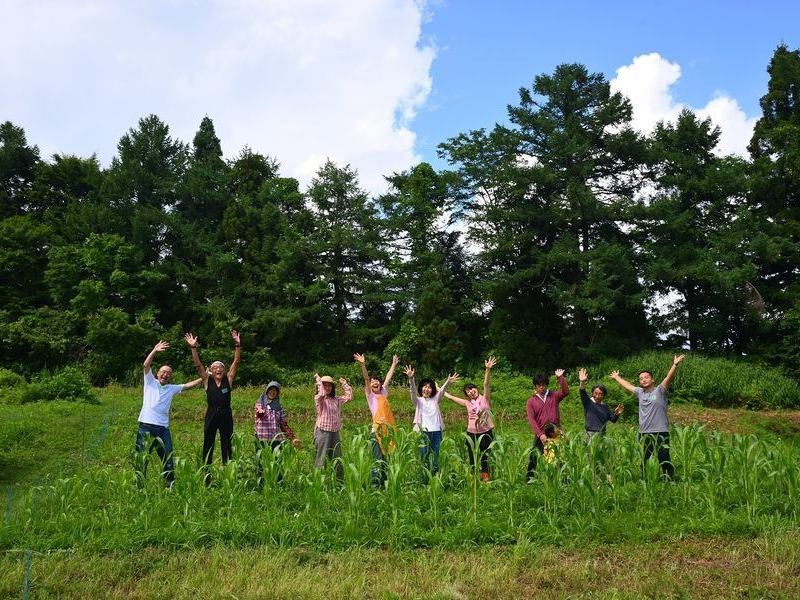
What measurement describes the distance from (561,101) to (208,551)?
26.8 meters

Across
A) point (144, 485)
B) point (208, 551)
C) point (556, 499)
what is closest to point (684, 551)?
point (556, 499)

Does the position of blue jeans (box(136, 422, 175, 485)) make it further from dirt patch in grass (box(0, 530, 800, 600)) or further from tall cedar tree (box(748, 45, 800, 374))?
tall cedar tree (box(748, 45, 800, 374))

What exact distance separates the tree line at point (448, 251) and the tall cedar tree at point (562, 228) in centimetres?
10

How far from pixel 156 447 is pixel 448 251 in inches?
937

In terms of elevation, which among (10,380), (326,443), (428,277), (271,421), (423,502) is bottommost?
(423,502)

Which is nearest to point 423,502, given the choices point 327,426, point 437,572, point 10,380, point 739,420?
point 437,572

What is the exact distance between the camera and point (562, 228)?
2719cm

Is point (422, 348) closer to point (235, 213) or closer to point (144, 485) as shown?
point (235, 213)

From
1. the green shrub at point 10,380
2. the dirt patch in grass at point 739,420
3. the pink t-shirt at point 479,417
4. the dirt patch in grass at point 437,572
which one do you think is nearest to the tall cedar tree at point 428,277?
the dirt patch in grass at point 739,420

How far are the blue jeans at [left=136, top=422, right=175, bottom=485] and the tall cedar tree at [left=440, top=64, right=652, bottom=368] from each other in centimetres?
1932

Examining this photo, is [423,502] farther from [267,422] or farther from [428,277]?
[428,277]

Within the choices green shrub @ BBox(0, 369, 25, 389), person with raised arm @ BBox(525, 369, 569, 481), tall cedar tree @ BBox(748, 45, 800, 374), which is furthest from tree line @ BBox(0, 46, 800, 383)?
person with raised arm @ BBox(525, 369, 569, 481)

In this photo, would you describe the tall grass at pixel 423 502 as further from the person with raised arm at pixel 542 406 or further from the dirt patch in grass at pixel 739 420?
the dirt patch in grass at pixel 739 420

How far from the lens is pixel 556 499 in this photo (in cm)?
577
